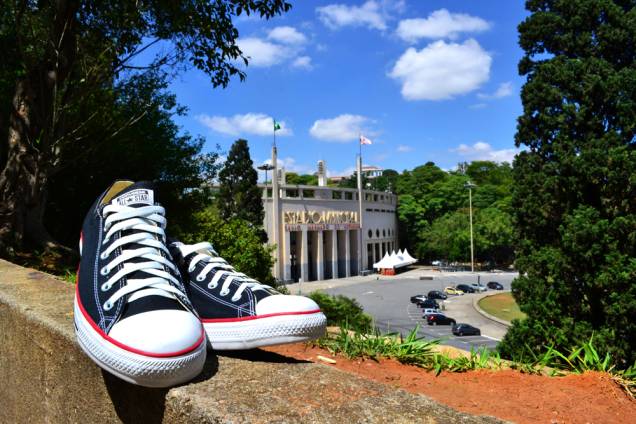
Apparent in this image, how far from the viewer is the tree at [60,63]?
5.15 m

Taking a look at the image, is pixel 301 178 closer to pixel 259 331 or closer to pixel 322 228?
pixel 322 228

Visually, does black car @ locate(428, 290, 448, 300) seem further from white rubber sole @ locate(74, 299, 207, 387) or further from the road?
white rubber sole @ locate(74, 299, 207, 387)

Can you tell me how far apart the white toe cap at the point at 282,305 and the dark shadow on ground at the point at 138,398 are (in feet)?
0.69

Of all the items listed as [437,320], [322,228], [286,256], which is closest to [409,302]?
[437,320]

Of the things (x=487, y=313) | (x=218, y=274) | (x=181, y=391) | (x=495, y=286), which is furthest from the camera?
(x=495, y=286)

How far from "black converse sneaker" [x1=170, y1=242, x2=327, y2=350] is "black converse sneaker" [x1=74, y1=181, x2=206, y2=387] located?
0.13 metres

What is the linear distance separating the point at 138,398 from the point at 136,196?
2.29 feet

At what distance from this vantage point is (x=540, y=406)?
2.09 metres

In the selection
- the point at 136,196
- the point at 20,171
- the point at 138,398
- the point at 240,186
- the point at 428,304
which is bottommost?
the point at 428,304

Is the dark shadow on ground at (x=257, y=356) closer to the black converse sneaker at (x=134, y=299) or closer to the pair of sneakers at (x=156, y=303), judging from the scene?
the pair of sneakers at (x=156, y=303)

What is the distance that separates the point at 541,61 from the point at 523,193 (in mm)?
3744

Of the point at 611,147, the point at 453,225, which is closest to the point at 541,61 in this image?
the point at 611,147

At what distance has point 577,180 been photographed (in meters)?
11.2

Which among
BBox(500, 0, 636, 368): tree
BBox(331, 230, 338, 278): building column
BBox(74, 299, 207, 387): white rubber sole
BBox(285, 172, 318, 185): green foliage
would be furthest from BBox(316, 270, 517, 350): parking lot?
BBox(285, 172, 318, 185): green foliage
